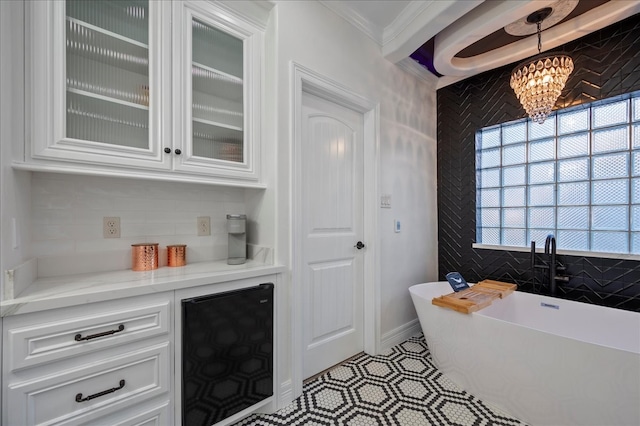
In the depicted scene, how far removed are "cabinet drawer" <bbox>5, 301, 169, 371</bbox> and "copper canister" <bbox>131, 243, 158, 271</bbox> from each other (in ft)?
1.27

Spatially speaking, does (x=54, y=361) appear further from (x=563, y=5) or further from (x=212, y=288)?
(x=563, y=5)

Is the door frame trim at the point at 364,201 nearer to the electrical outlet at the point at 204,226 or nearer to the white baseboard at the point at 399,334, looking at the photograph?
the white baseboard at the point at 399,334

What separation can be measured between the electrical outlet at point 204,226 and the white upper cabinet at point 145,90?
38cm

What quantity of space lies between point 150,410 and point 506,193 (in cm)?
314

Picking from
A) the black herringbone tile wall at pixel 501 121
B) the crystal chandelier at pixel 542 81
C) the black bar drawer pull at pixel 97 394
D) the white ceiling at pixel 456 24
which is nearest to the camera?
the black bar drawer pull at pixel 97 394

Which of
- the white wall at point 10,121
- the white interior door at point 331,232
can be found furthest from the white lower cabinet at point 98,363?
the white interior door at point 331,232

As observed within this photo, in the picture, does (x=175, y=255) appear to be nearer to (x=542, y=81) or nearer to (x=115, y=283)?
(x=115, y=283)

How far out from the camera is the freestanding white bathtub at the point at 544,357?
53.4 inches

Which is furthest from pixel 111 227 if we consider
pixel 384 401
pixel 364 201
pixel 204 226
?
pixel 384 401

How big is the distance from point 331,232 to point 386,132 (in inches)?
42.5

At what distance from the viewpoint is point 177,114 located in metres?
1.49

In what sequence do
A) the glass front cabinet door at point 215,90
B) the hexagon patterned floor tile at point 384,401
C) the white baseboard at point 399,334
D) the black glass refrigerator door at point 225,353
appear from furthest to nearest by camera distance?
the white baseboard at point 399,334 < the hexagon patterned floor tile at point 384,401 < the glass front cabinet door at point 215,90 < the black glass refrigerator door at point 225,353

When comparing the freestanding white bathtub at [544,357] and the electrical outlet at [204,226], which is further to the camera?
the electrical outlet at [204,226]

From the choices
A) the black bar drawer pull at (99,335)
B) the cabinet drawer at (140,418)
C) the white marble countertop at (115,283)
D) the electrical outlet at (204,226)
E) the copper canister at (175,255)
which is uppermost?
the electrical outlet at (204,226)
